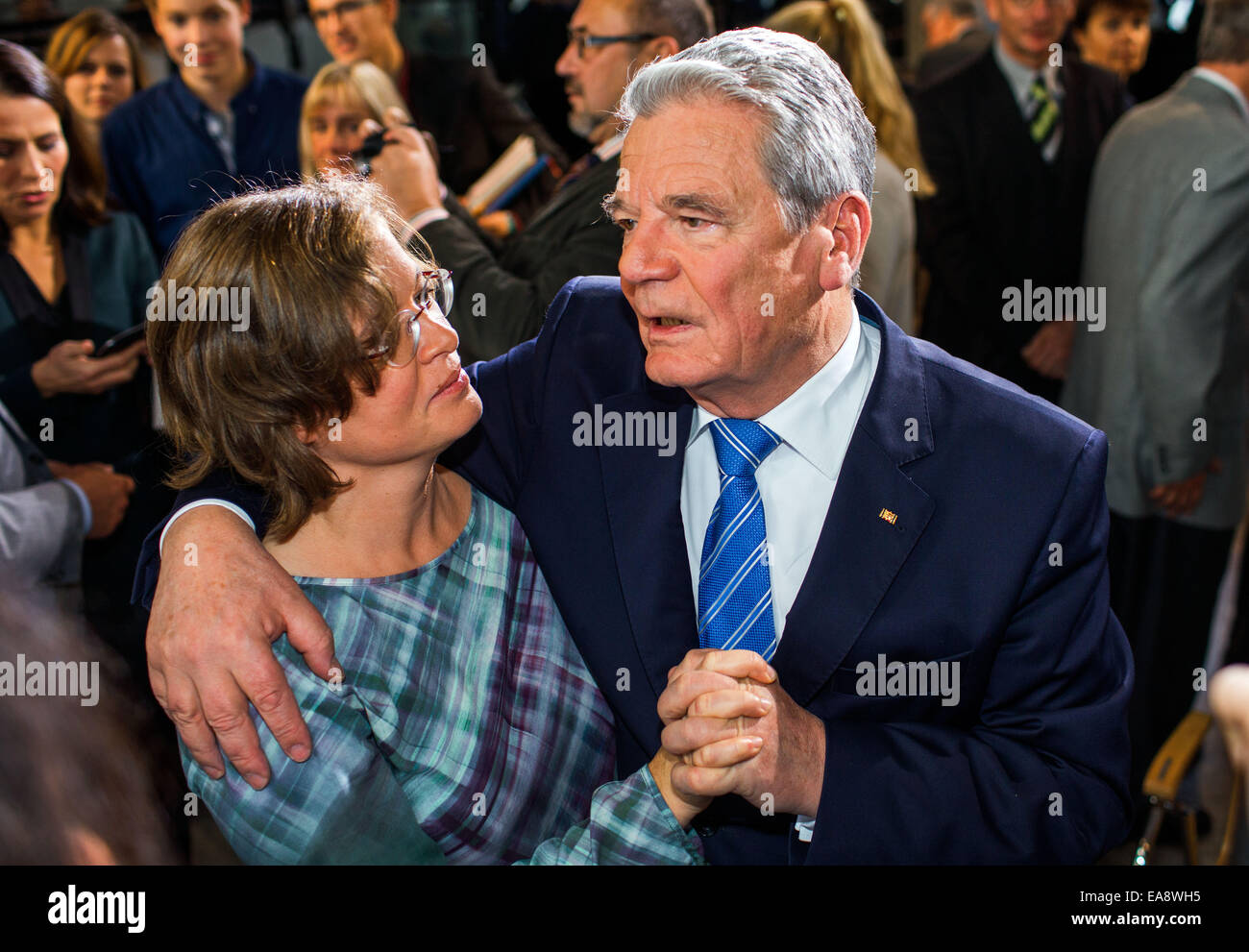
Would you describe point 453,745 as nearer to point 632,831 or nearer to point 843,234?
point 632,831

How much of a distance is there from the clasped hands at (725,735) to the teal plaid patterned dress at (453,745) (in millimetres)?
62

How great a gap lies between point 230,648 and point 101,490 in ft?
5.24

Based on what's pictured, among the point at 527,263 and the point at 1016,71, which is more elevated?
the point at 1016,71

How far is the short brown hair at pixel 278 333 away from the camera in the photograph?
5.20 ft

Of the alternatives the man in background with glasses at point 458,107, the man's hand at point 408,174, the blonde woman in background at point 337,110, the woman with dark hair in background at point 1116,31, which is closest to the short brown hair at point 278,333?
the man's hand at point 408,174

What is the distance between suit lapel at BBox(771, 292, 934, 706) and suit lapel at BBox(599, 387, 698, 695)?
0.16m

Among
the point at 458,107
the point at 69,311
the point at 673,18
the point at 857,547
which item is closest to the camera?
the point at 857,547

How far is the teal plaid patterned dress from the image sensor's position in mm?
1554

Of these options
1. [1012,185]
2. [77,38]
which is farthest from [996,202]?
[77,38]

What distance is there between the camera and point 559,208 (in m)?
2.75

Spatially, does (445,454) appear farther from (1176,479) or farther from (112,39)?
(112,39)

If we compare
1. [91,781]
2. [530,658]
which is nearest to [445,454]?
[530,658]

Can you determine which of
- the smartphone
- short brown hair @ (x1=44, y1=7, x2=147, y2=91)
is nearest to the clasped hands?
the smartphone

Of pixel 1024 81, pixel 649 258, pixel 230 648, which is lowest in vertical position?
pixel 230 648
